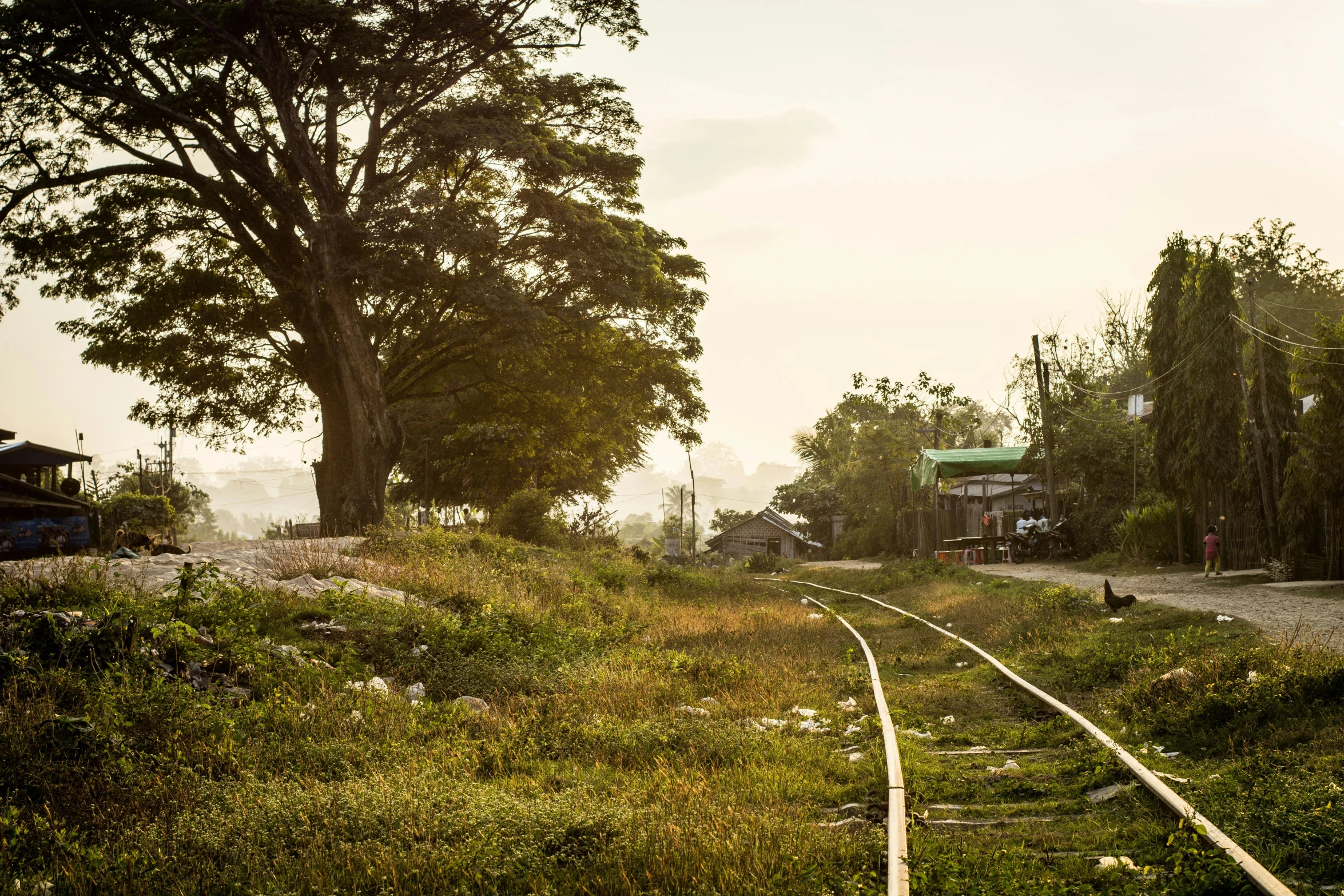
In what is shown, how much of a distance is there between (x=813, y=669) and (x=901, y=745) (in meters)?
3.81

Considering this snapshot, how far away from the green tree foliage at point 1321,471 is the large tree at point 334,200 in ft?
49.3

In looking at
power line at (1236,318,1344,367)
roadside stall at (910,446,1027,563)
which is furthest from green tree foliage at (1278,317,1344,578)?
roadside stall at (910,446,1027,563)

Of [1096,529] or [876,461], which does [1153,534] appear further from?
[876,461]

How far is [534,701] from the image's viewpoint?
877 cm

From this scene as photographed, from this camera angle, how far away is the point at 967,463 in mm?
35750

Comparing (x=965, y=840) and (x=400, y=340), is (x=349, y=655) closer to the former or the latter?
(x=965, y=840)

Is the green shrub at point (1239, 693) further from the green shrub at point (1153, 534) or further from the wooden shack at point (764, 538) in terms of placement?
the wooden shack at point (764, 538)

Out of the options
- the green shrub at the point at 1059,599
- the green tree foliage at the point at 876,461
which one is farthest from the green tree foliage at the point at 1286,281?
the green shrub at the point at 1059,599

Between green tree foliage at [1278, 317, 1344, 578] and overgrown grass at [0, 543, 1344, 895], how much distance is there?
745 centimetres

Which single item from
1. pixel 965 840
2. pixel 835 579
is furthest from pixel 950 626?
pixel 835 579

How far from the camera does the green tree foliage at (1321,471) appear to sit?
57.2ft

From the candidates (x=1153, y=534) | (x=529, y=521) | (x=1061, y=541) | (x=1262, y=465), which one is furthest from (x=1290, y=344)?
(x=529, y=521)

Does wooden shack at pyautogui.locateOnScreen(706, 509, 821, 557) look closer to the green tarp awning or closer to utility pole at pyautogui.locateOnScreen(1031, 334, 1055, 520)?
the green tarp awning

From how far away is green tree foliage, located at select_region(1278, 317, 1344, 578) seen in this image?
17438 millimetres
